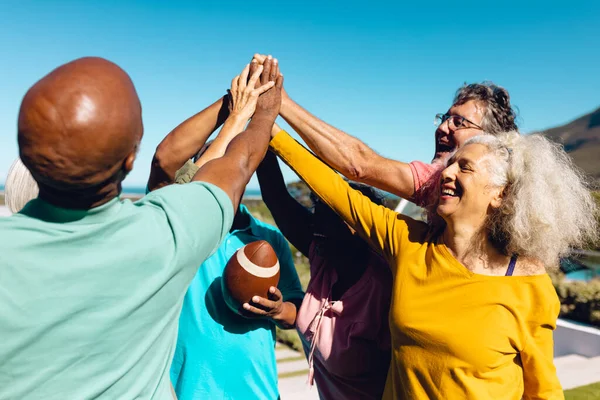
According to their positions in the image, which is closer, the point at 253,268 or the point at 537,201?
the point at 537,201

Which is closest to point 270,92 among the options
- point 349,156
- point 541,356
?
point 349,156

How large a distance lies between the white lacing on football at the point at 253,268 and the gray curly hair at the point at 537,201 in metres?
0.99

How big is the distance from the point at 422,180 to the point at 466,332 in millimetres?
788

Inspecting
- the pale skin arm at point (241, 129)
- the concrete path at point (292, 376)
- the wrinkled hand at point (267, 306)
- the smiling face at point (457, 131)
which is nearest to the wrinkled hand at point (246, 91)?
the pale skin arm at point (241, 129)

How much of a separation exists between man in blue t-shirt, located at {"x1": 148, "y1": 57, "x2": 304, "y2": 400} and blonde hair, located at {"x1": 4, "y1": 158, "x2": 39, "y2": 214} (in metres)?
0.55

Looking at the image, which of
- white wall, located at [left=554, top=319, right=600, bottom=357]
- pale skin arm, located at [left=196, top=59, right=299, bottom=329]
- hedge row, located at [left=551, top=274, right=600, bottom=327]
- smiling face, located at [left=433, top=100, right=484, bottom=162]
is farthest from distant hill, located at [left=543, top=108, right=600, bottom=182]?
pale skin arm, located at [left=196, top=59, right=299, bottom=329]

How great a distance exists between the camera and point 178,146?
244cm

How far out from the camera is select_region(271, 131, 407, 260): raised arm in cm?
237

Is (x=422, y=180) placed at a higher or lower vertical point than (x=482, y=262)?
higher

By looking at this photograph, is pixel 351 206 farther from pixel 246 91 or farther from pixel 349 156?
pixel 246 91

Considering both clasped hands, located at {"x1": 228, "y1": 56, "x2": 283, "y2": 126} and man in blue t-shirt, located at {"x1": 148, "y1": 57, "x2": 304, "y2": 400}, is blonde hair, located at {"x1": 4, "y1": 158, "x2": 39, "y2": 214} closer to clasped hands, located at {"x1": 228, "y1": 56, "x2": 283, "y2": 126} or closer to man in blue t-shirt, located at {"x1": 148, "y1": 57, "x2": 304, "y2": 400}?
man in blue t-shirt, located at {"x1": 148, "y1": 57, "x2": 304, "y2": 400}

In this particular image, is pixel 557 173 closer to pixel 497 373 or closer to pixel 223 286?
pixel 497 373

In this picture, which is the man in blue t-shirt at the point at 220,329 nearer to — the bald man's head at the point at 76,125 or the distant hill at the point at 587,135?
the bald man's head at the point at 76,125

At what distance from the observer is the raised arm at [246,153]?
64.7 inches
